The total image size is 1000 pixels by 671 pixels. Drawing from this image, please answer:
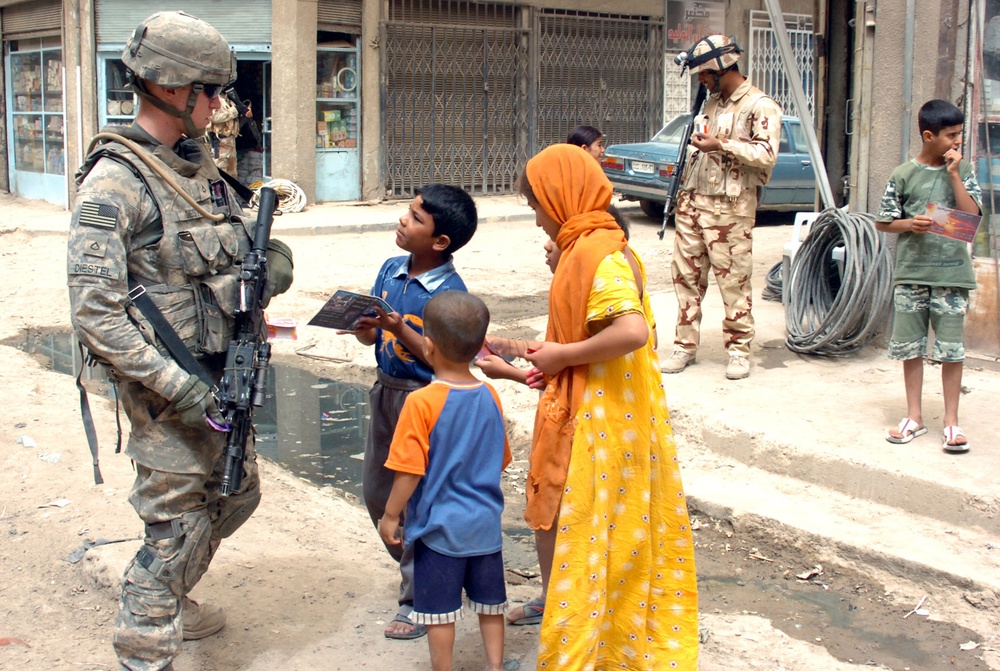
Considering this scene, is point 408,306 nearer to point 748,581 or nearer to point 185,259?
point 185,259

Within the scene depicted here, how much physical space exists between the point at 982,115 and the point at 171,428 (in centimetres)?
502

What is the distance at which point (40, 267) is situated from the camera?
33.6 feet

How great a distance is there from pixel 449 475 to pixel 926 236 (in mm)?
2958

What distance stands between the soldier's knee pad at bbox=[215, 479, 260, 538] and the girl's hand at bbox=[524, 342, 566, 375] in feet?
3.16

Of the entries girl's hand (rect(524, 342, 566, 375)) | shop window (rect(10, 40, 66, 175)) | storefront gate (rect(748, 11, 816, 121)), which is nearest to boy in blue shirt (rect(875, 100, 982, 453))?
girl's hand (rect(524, 342, 566, 375))

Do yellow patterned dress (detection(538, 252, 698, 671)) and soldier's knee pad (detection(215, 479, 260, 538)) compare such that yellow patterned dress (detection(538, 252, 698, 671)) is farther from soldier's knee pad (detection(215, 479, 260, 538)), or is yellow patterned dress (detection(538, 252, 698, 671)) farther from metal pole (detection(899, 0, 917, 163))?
metal pole (detection(899, 0, 917, 163))

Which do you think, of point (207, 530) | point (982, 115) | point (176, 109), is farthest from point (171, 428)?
point (982, 115)

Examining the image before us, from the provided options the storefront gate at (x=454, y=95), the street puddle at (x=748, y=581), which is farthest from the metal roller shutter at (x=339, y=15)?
the street puddle at (x=748, y=581)

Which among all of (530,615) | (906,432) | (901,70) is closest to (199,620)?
(530,615)

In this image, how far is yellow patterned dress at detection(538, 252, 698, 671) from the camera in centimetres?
287

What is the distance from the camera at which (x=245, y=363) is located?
293cm

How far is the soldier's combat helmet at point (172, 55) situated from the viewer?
281 centimetres

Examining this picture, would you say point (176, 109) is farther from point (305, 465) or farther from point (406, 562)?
point (305, 465)

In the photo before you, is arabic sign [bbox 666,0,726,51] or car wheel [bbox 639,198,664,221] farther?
arabic sign [bbox 666,0,726,51]
